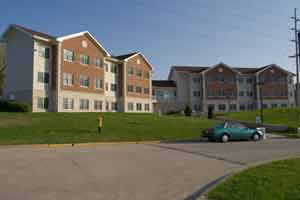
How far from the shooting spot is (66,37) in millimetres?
36656

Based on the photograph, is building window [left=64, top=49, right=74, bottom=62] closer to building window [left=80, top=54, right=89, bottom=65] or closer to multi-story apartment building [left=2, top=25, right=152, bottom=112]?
multi-story apartment building [left=2, top=25, right=152, bottom=112]

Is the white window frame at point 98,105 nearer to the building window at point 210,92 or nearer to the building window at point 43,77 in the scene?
the building window at point 43,77

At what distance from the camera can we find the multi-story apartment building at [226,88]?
63781 millimetres

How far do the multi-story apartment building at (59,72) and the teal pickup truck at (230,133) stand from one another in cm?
2180

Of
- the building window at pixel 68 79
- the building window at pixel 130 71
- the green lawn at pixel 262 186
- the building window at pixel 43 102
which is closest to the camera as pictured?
the green lawn at pixel 262 186

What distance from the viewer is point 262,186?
19.9ft

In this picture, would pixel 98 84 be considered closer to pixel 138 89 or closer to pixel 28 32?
pixel 138 89

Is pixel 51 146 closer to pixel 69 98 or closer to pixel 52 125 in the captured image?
pixel 52 125

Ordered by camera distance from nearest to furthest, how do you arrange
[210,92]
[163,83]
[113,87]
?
[113,87] < [210,92] < [163,83]

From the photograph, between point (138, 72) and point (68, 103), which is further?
point (138, 72)

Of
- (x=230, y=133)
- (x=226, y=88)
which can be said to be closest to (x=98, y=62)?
(x=230, y=133)

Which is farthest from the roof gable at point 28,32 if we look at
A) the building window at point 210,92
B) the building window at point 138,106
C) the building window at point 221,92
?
the building window at point 221,92

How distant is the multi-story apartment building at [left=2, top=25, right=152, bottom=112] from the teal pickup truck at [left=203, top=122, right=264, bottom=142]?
2180cm

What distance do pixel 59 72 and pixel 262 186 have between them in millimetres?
32659
